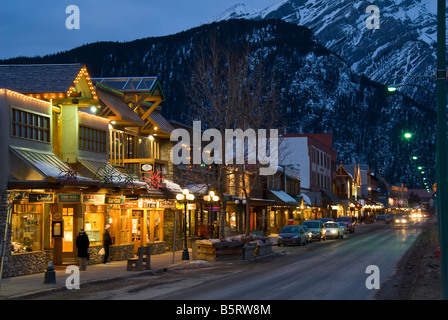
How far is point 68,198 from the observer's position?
26.8 metres

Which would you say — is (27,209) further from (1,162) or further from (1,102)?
(1,102)

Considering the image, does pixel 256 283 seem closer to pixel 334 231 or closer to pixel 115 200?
pixel 115 200

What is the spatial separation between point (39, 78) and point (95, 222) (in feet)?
24.2

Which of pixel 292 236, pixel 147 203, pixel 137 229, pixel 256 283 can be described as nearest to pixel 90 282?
pixel 256 283

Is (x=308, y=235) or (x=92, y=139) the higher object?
(x=92, y=139)

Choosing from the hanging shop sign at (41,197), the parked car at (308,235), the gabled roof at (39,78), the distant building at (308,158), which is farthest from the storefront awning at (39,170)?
the distant building at (308,158)

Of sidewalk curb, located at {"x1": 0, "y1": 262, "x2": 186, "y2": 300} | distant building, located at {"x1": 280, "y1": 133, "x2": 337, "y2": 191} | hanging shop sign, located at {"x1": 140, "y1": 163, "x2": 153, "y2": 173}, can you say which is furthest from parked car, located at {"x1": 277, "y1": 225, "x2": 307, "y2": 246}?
distant building, located at {"x1": 280, "y1": 133, "x2": 337, "y2": 191}

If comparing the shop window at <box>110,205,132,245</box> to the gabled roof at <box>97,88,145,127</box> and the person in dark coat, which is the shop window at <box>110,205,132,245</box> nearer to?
the gabled roof at <box>97,88,145,127</box>

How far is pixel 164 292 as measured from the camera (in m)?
18.5

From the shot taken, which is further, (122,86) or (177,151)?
(177,151)

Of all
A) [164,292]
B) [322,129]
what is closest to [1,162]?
[164,292]

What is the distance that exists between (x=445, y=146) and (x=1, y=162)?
1685cm

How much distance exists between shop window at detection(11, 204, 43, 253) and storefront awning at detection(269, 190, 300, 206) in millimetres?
36773
